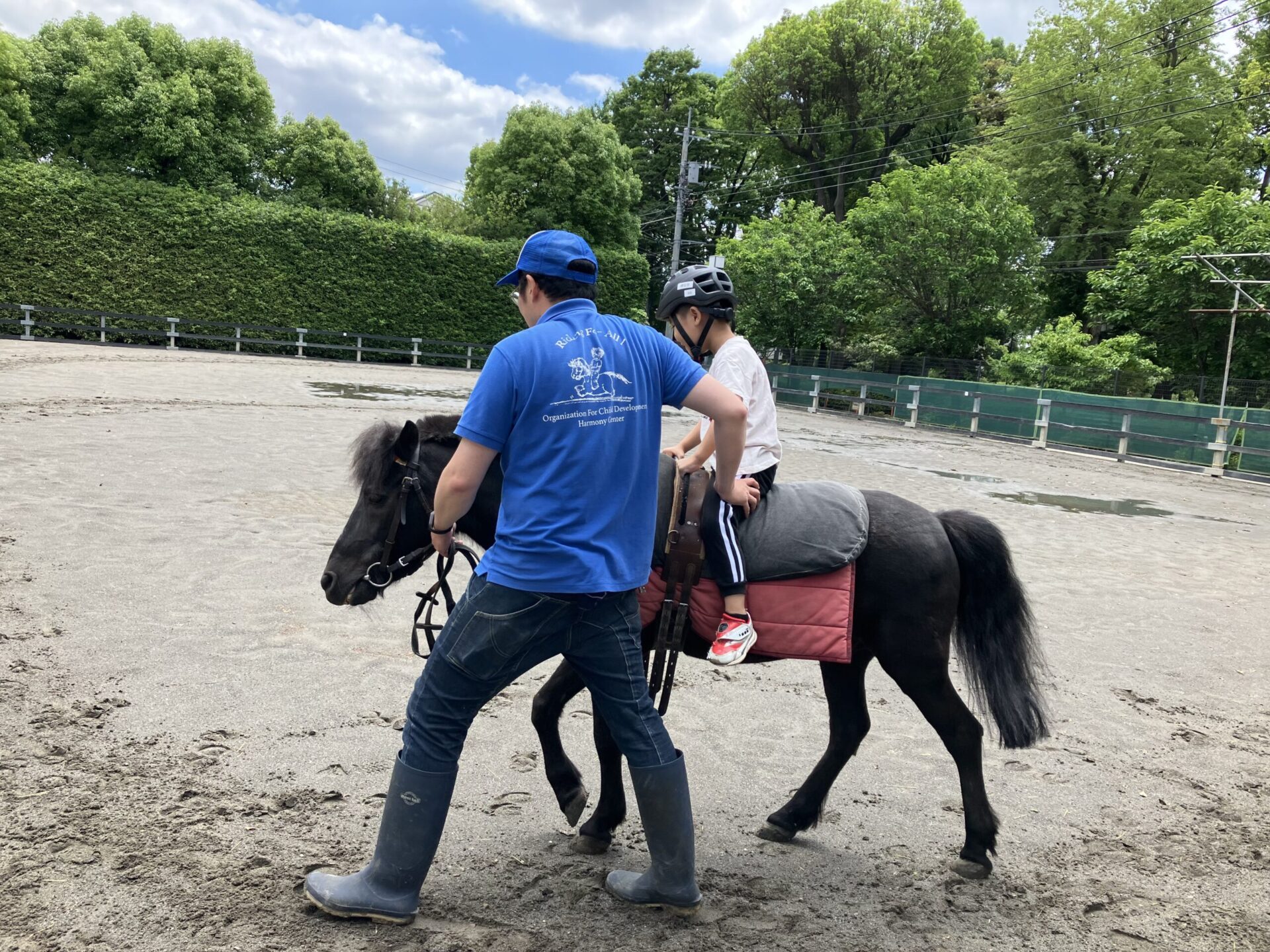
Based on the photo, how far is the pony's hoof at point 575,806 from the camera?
→ 320 centimetres

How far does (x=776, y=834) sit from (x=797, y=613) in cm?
89

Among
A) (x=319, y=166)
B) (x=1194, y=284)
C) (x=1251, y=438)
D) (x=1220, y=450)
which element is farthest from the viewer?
(x=319, y=166)

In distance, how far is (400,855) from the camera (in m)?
2.55

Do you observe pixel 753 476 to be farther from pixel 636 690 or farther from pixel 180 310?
pixel 180 310

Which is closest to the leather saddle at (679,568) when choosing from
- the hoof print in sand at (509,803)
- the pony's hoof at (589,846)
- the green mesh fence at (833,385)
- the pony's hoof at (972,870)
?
the pony's hoof at (589,846)

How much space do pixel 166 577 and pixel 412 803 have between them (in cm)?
415

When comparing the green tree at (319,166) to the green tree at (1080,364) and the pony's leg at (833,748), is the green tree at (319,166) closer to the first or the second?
the green tree at (1080,364)

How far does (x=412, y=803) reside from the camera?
2531 mm

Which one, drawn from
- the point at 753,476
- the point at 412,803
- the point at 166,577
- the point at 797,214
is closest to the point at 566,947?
the point at 412,803

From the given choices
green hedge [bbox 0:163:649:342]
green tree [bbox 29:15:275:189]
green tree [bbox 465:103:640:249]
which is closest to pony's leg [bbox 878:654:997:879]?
green hedge [bbox 0:163:649:342]

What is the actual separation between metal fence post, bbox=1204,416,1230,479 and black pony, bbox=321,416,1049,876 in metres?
17.7

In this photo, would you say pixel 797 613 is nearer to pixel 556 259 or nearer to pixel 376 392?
pixel 556 259

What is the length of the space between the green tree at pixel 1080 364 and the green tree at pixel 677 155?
1034 inches

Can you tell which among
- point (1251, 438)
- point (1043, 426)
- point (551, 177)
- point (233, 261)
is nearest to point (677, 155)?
point (551, 177)
